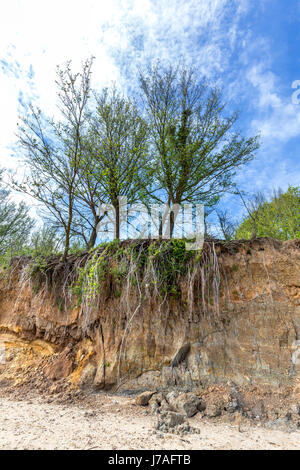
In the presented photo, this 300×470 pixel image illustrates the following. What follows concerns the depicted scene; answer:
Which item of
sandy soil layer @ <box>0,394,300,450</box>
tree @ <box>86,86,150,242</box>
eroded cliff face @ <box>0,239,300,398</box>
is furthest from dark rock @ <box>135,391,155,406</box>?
tree @ <box>86,86,150,242</box>

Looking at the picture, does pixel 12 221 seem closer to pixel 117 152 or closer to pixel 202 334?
pixel 117 152

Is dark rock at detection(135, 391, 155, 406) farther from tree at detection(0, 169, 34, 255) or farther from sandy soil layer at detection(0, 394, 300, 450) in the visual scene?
tree at detection(0, 169, 34, 255)

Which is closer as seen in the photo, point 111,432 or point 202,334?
point 111,432

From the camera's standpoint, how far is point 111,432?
306 cm

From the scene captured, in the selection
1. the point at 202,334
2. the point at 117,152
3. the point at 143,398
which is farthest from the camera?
the point at 117,152

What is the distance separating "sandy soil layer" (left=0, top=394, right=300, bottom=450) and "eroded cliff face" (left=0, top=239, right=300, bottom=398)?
73 cm

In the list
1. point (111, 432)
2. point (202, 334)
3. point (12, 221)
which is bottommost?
point (111, 432)

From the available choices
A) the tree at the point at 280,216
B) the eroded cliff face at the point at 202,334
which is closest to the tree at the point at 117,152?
the eroded cliff face at the point at 202,334

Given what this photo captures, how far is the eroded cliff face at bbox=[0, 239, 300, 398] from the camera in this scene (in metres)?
4.09

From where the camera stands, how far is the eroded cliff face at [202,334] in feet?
13.4

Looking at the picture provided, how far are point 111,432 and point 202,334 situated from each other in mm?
2065

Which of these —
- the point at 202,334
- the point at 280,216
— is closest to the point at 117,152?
the point at 202,334

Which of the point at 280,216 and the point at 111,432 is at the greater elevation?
the point at 280,216

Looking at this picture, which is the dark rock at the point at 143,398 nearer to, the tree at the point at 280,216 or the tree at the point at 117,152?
the tree at the point at 117,152
